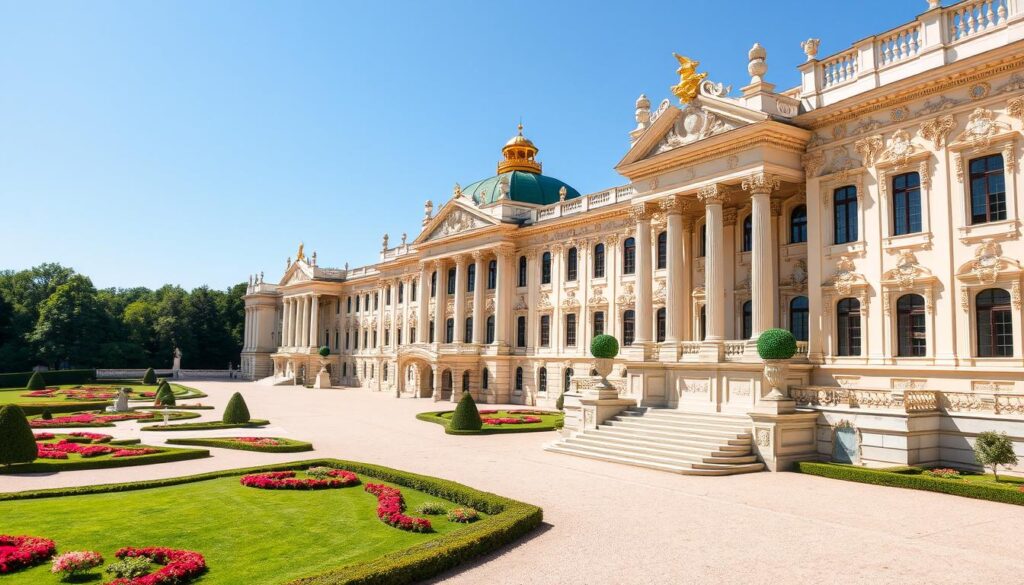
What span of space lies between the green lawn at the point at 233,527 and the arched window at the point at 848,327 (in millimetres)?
15511

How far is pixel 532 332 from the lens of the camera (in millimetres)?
45188

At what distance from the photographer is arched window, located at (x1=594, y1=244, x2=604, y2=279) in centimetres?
4053

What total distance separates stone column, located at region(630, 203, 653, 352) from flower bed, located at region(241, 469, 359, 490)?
14311 mm

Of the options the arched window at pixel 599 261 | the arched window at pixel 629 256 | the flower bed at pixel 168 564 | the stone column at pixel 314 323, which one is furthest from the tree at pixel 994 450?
the stone column at pixel 314 323

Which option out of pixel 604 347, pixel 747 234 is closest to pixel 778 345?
pixel 604 347

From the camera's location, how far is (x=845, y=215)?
77.9ft

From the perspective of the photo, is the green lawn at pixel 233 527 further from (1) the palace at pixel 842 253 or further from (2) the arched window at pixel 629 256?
(2) the arched window at pixel 629 256

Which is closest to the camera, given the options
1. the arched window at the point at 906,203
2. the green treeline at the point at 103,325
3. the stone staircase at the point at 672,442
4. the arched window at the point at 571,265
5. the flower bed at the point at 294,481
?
the flower bed at the point at 294,481

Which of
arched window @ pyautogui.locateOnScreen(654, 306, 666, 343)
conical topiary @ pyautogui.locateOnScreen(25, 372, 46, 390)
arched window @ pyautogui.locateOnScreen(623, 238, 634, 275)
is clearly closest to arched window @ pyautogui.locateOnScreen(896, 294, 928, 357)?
arched window @ pyautogui.locateOnScreen(654, 306, 666, 343)

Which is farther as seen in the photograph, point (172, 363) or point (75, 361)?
point (172, 363)

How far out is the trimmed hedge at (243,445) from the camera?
2234 centimetres

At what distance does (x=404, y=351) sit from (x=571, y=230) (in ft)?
56.1

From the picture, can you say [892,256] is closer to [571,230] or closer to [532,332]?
[571,230]

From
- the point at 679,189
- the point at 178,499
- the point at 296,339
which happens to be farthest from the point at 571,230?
the point at 296,339
